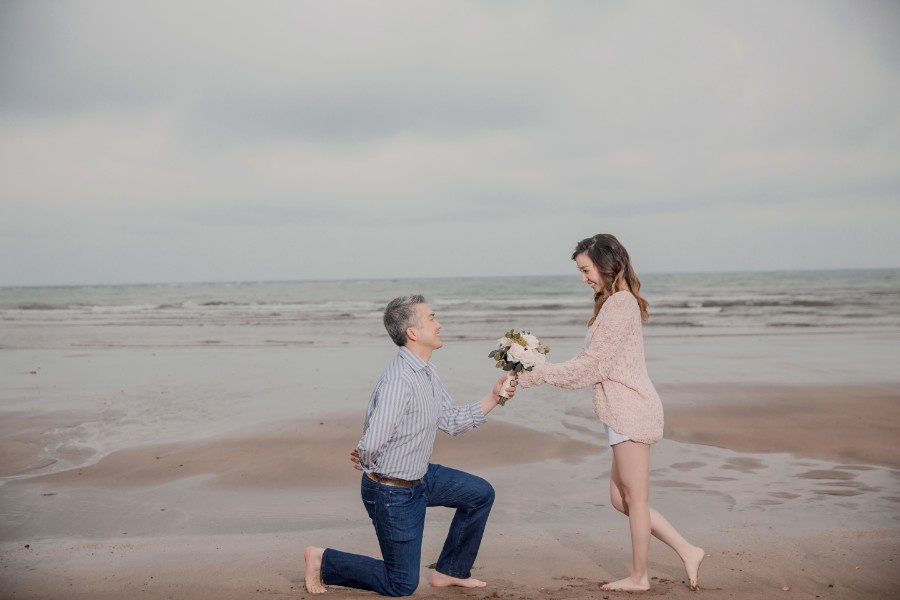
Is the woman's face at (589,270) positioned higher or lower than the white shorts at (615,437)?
higher

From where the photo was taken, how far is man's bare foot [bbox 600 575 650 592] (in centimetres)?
399

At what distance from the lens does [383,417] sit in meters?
3.63

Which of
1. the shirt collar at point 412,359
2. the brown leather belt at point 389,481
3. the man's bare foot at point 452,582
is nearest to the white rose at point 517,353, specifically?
the shirt collar at point 412,359

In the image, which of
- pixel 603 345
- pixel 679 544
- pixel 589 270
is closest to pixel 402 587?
pixel 679 544

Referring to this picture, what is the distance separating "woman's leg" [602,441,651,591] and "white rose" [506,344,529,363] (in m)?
0.72

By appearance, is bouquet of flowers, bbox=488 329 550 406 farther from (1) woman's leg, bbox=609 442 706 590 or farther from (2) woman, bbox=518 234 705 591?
(1) woman's leg, bbox=609 442 706 590

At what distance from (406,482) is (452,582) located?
0.75 m

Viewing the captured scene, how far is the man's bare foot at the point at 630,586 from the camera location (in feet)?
13.1

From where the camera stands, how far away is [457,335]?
68.2ft

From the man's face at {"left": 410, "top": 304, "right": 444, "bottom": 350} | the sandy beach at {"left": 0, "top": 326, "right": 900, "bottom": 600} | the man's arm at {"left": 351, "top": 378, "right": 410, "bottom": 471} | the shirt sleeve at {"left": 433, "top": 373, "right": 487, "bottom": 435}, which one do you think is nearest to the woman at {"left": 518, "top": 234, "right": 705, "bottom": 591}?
the sandy beach at {"left": 0, "top": 326, "right": 900, "bottom": 600}

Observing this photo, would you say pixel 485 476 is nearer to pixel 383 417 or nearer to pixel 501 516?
pixel 501 516

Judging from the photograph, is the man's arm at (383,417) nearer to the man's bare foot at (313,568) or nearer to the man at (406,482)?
the man at (406,482)

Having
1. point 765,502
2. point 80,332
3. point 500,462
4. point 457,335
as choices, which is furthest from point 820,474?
point 80,332

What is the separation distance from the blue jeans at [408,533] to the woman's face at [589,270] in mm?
1319
